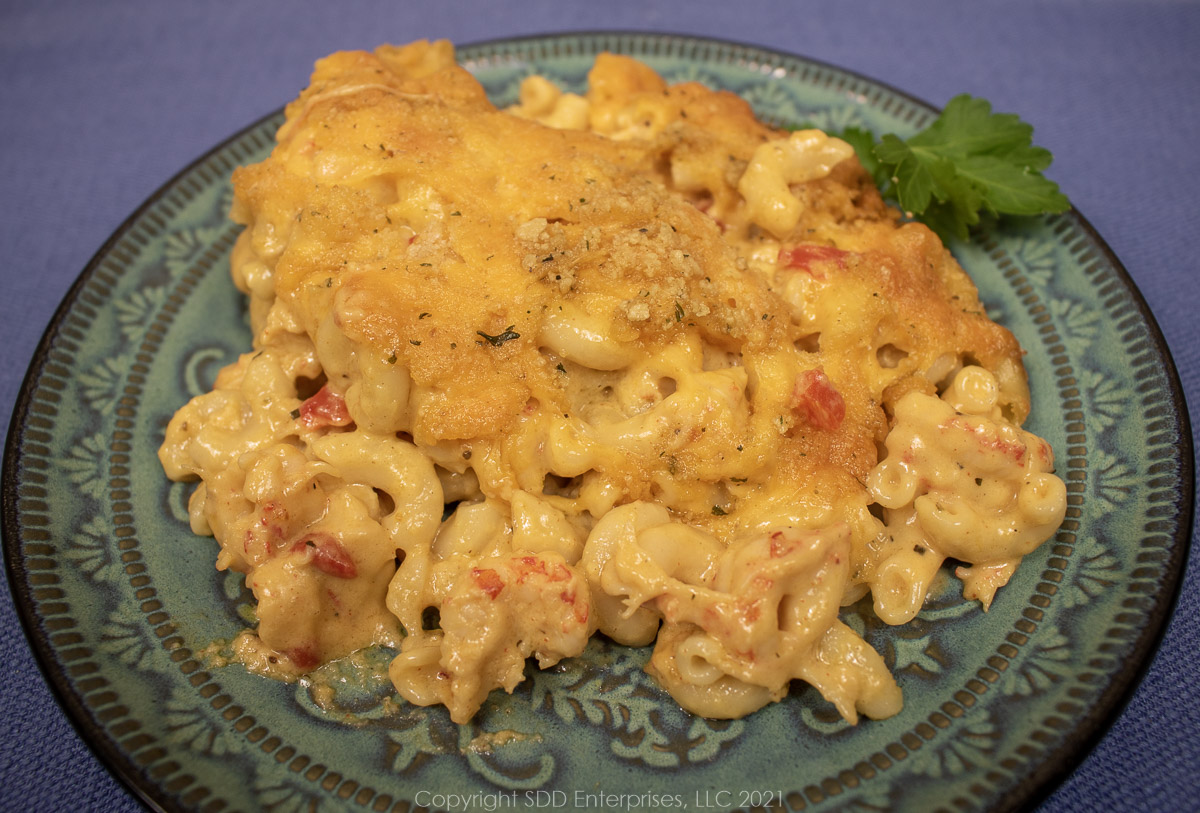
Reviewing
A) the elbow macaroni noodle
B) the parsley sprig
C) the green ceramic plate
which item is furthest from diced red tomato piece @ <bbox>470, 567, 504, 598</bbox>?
the parsley sprig

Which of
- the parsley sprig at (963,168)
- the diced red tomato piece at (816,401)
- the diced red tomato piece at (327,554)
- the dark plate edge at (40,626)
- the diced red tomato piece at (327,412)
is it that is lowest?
the dark plate edge at (40,626)

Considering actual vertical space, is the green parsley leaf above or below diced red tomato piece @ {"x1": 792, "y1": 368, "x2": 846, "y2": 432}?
below

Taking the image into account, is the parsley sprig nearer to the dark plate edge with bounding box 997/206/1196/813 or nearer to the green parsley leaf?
the dark plate edge with bounding box 997/206/1196/813

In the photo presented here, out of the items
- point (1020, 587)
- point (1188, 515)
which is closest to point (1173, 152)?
point (1188, 515)

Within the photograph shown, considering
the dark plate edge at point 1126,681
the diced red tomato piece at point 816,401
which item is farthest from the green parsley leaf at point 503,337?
the dark plate edge at point 1126,681

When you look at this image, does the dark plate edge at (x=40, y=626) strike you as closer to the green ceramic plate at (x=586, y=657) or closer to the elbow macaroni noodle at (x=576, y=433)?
the green ceramic plate at (x=586, y=657)

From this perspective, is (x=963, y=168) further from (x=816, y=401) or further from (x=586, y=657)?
(x=586, y=657)

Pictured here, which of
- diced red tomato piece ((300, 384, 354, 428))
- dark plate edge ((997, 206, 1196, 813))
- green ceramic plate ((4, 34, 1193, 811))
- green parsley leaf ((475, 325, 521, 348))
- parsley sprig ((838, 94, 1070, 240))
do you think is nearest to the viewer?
dark plate edge ((997, 206, 1196, 813))
